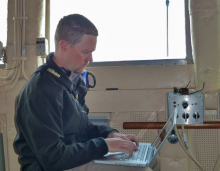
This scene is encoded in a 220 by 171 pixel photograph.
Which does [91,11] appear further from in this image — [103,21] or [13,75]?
[13,75]

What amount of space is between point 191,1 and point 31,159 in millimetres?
1606

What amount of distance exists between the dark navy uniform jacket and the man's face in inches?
2.3

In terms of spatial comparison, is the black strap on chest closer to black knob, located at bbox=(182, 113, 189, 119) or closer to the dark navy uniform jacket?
the dark navy uniform jacket

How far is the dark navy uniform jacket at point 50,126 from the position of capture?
1.03 m

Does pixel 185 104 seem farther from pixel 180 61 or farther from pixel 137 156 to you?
pixel 137 156

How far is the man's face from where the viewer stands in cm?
127

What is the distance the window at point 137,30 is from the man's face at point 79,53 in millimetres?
918

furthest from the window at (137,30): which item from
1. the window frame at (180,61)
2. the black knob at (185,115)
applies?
the black knob at (185,115)

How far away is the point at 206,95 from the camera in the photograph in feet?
6.38

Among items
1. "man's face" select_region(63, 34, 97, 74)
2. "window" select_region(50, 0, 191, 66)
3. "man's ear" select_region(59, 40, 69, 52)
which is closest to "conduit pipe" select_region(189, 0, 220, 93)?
"window" select_region(50, 0, 191, 66)

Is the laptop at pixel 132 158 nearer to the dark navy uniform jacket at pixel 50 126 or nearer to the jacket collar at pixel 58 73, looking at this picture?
the dark navy uniform jacket at pixel 50 126

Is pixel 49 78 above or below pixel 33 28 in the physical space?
below

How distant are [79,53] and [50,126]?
0.41 metres

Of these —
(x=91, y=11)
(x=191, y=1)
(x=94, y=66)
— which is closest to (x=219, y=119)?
(x=191, y=1)
